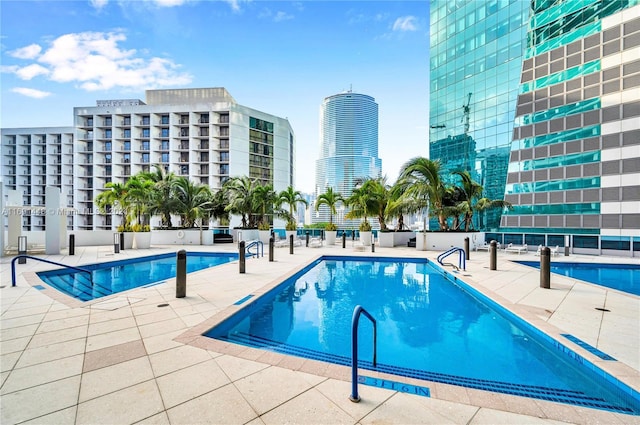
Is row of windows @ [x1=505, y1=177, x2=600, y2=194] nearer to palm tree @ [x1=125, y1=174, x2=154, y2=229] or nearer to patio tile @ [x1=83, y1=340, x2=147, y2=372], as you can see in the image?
patio tile @ [x1=83, y1=340, x2=147, y2=372]

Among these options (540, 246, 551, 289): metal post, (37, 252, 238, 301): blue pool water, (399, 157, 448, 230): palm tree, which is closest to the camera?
(540, 246, 551, 289): metal post

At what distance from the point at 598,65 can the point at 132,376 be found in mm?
29253

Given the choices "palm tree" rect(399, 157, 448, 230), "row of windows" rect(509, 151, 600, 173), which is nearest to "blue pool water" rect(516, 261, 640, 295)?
"palm tree" rect(399, 157, 448, 230)

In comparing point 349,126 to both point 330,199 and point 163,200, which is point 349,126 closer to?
point 330,199

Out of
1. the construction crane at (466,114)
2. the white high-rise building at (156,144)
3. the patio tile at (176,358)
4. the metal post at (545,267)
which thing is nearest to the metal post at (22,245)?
the patio tile at (176,358)

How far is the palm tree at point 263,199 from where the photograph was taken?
20.1m

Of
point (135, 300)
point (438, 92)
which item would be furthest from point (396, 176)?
point (438, 92)

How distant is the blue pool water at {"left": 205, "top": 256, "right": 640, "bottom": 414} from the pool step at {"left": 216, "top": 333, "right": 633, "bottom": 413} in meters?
0.01

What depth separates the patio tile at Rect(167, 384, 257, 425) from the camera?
7.50 ft

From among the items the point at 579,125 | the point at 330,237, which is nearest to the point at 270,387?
the point at 330,237

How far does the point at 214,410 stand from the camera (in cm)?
241

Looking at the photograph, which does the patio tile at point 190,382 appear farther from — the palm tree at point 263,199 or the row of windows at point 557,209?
the row of windows at point 557,209

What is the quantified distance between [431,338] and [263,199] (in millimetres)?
16857

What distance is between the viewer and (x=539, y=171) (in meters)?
21.4
